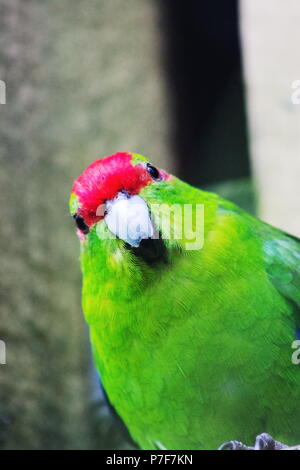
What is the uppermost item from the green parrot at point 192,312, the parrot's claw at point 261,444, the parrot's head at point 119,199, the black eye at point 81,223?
the parrot's head at point 119,199

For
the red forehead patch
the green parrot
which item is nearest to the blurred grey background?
the green parrot

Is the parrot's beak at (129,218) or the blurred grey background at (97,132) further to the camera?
the blurred grey background at (97,132)

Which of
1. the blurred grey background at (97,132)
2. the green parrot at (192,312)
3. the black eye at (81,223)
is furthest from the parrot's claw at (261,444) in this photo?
the black eye at (81,223)

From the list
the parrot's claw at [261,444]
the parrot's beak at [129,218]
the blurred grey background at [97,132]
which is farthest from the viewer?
the blurred grey background at [97,132]

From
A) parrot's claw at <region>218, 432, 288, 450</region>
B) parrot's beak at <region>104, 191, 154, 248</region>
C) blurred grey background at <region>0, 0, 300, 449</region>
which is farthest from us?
blurred grey background at <region>0, 0, 300, 449</region>

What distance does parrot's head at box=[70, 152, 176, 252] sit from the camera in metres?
0.95

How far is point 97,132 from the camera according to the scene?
Answer: 163cm

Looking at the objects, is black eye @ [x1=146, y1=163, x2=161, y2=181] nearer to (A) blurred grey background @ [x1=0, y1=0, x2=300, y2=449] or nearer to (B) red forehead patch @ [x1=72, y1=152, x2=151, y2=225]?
(B) red forehead patch @ [x1=72, y1=152, x2=151, y2=225]

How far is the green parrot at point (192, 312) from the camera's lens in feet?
3.37

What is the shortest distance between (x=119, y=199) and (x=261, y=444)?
604mm

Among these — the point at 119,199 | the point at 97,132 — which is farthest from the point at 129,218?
the point at 97,132

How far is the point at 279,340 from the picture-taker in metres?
1.05

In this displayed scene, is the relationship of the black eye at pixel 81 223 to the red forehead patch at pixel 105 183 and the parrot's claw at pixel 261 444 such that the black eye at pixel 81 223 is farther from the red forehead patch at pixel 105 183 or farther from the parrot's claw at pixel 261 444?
the parrot's claw at pixel 261 444
